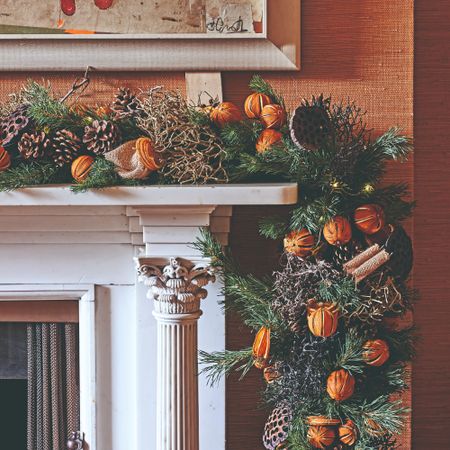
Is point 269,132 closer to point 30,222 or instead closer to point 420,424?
point 30,222

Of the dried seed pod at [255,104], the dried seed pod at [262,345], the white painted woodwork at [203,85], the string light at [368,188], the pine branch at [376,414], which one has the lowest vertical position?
the pine branch at [376,414]

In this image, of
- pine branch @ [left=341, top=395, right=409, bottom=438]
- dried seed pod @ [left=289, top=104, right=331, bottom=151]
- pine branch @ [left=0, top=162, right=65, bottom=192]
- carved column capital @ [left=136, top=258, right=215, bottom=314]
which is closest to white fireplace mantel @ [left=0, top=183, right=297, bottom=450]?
carved column capital @ [left=136, top=258, right=215, bottom=314]

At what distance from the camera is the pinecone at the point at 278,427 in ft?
4.60

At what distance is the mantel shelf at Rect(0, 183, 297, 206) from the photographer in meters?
1.30

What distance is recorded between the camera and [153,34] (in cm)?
152

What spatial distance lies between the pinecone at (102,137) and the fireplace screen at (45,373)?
0.44 meters

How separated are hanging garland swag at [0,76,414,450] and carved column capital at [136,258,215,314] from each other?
40 millimetres

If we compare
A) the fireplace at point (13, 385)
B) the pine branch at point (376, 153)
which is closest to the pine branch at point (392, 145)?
the pine branch at point (376, 153)

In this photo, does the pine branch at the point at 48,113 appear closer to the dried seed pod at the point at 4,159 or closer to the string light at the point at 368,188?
the dried seed pod at the point at 4,159

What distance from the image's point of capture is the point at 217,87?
1522mm

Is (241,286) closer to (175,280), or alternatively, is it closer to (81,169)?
(175,280)

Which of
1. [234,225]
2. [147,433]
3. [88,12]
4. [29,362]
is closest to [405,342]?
[234,225]

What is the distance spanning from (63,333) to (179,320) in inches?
13.1

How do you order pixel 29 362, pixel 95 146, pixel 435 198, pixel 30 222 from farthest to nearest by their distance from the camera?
pixel 435 198 → pixel 29 362 → pixel 30 222 → pixel 95 146
